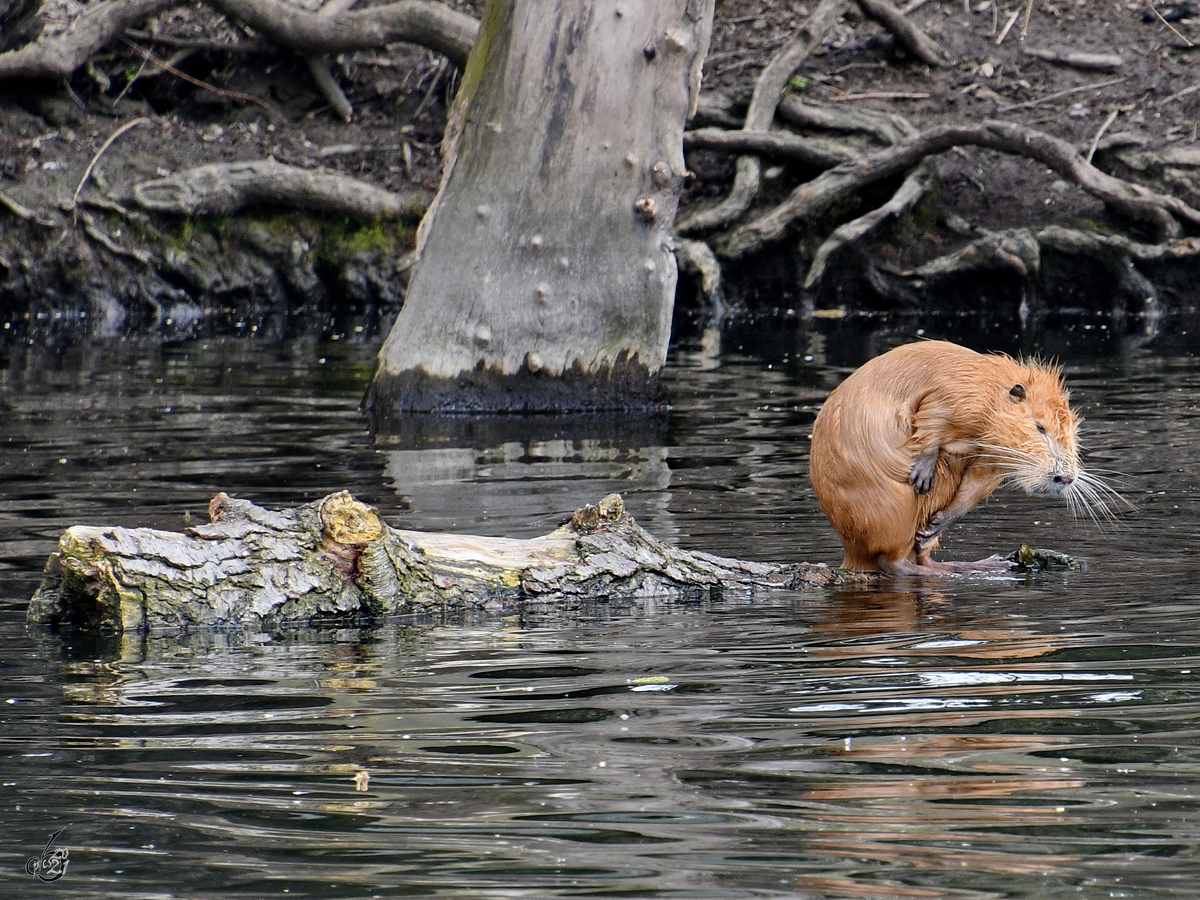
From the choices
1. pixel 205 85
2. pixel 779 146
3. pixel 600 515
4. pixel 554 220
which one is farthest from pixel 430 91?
pixel 600 515

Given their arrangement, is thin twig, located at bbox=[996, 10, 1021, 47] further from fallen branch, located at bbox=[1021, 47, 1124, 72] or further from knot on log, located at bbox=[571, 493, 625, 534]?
knot on log, located at bbox=[571, 493, 625, 534]

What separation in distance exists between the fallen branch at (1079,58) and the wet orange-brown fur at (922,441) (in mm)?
12388

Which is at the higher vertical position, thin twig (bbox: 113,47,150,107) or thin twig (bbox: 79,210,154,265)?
thin twig (bbox: 113,47,150,107)

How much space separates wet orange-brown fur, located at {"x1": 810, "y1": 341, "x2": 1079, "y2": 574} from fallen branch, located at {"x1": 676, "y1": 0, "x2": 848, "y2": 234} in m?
9.77

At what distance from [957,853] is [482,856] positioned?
782 mm

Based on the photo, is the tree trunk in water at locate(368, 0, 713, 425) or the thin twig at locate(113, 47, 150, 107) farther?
the thin twig at locate(113, 47, 150, 107)

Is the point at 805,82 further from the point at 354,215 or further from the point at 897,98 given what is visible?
the point at 354,215

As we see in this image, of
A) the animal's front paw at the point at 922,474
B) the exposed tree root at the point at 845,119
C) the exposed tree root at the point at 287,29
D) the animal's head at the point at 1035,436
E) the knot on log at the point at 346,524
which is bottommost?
the knot on log at the point at 346,524

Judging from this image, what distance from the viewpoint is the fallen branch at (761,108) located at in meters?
15.0

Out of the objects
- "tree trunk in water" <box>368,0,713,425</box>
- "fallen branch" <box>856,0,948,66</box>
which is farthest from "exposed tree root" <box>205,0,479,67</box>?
"tree trunk in water" <box>368,0,713,425</box>

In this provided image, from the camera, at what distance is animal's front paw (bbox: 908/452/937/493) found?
17.3ft

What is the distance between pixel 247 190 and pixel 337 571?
11.5 meters

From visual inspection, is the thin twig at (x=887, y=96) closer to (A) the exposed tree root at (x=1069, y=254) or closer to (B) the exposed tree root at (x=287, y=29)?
(A) the exposed tree root at (x=1069, y=254)

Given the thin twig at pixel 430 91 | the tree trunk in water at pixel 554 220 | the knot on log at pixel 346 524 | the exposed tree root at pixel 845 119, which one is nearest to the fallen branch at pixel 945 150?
the exposed tree root at pixel 845 119
